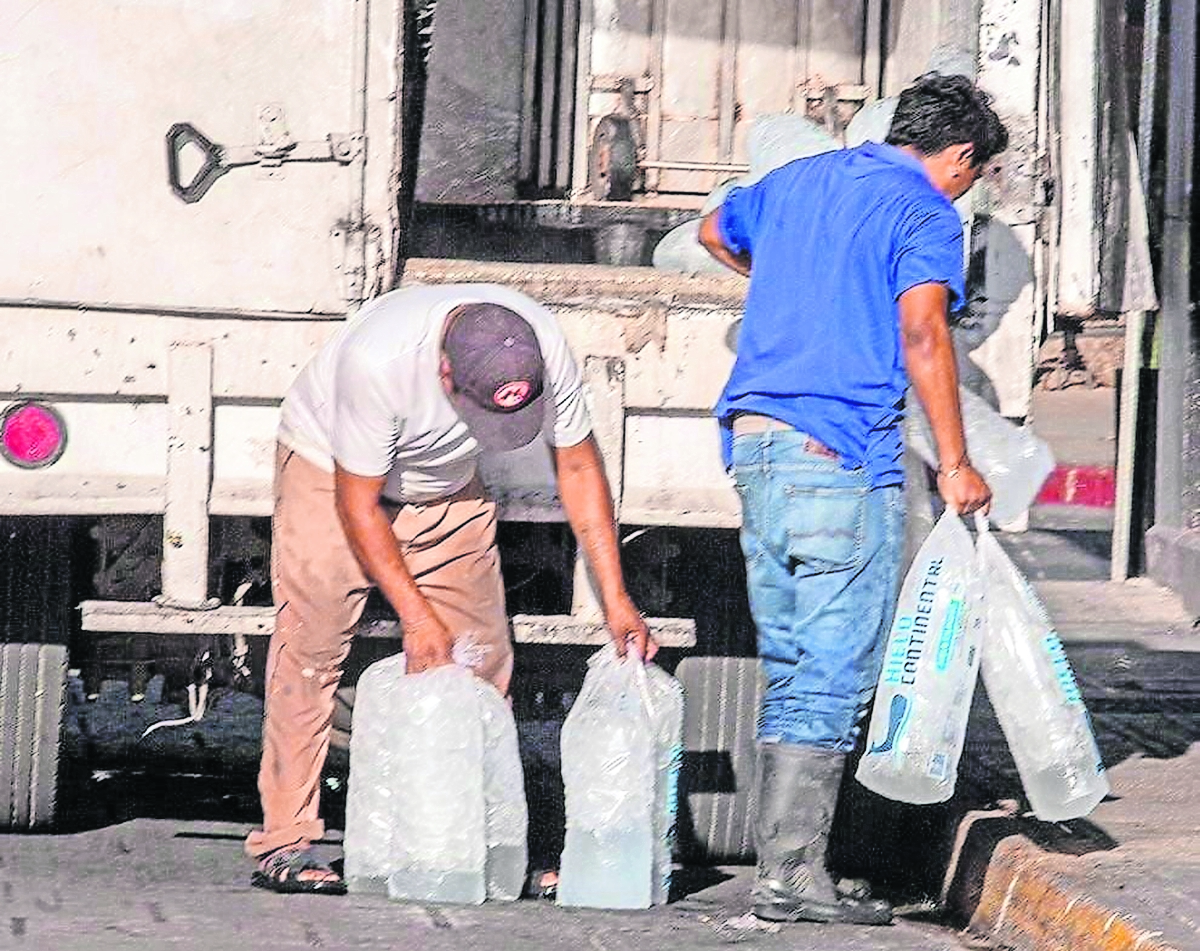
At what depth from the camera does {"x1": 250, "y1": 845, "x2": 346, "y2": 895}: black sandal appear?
485 centimetres

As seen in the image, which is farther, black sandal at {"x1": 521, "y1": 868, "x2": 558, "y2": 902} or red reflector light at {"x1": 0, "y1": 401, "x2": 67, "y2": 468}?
black sandal at {"x1": 521, "y1": 868, "x2": 558, "y2": 902}

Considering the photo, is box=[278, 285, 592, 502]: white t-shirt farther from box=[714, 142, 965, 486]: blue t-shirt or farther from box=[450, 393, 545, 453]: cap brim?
box=[714, 142, 965, 486]: blue t-shirt

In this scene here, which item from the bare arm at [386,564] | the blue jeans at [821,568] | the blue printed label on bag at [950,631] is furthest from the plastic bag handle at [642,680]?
the blue printed label on bag at [950,631]

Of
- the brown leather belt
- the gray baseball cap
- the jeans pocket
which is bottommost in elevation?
the jeans pocket

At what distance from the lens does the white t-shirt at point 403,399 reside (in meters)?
4.56

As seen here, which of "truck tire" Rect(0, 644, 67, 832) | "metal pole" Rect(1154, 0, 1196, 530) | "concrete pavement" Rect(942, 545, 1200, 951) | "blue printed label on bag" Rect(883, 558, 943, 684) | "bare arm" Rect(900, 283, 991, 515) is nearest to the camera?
"concrete pavement" Rect(942, 545, 1200, 951)

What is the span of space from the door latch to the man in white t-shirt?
35 cm

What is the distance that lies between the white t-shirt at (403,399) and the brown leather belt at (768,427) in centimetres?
32

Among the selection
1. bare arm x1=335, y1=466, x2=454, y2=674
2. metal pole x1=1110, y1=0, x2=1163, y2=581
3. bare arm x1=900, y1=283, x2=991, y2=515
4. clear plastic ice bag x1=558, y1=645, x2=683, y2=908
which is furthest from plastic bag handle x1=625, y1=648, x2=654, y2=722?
metal pole x1=1110, y1=0, x2=1163, y2=581

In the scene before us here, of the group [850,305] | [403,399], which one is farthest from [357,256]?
[850,305]

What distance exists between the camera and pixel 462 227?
22.4ft

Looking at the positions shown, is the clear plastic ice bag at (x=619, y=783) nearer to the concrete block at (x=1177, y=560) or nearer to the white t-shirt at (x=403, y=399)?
the white t-shirt at (x=403, y=399)

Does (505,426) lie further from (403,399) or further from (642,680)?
(642,680)

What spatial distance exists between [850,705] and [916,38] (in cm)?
178
